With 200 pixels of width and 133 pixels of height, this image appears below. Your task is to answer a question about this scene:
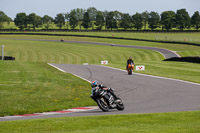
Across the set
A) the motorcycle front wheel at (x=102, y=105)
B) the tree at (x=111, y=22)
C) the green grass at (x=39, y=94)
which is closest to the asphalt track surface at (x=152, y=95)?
the motorcycle front wheel at (x=102, y=105)

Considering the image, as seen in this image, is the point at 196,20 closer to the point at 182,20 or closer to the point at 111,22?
the point at 182,20

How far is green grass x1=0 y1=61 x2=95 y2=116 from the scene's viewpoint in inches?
609

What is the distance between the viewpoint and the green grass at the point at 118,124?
9.71 meters

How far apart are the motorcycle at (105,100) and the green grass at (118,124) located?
184 cm

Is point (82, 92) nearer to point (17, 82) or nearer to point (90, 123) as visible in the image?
point (17, 82)

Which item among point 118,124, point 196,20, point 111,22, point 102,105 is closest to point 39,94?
point 102,105

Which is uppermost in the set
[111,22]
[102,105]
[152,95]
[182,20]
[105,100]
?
[182,20]

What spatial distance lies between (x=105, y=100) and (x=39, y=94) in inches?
209

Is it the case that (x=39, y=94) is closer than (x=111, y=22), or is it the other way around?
(x=39, y=94)

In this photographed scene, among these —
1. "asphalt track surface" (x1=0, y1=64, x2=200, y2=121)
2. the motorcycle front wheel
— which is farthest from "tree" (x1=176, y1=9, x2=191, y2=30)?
the motorcycle front wheel

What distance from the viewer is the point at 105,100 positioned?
46.2 ft

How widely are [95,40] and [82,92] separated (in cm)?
8220

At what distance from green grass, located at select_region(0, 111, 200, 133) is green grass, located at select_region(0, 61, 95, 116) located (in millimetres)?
3873

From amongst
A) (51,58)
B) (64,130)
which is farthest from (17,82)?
(51,58)
